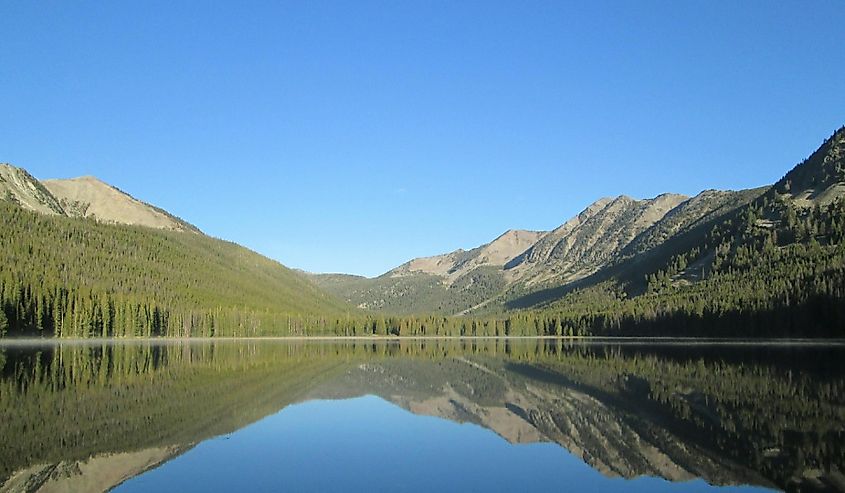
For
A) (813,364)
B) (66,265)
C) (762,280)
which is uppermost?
(66,265)

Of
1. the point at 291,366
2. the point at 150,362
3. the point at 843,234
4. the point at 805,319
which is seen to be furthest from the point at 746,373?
the point at 843,234

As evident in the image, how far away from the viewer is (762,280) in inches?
7028

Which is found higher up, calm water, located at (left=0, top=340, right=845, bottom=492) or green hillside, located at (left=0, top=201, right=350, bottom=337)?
green hillside, located at (left=0, top=201, right=350, bottom=337)

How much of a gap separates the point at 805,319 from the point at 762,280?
183ft

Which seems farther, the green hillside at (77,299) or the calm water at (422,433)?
the green hillside at (77,299)

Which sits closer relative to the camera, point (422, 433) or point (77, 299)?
point (422, 433)

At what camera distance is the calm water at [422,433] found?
21.5m

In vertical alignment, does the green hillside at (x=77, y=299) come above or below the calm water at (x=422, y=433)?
above

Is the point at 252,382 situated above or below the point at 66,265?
below

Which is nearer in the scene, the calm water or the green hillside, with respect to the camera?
the calm water

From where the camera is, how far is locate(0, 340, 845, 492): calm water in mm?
21469

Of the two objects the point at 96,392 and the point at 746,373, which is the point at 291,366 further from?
the point at 746,373

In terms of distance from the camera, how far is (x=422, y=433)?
105 feet

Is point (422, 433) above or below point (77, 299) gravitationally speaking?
below
